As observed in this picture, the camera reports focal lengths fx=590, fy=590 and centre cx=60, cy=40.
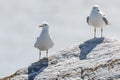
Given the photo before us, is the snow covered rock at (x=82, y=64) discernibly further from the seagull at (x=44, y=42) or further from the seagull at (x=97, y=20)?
the seagull at (x=97, y=20)

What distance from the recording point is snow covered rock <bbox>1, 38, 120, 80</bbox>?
4159 centimetres

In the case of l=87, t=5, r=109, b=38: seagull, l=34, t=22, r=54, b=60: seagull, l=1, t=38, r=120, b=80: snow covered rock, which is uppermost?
l=87, t=5, r=109, b=38: seagull

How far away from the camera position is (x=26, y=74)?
45.3 m

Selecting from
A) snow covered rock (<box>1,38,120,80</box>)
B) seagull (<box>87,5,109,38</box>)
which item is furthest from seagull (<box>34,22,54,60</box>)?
seagull (<box>87,5,109,38</box>)

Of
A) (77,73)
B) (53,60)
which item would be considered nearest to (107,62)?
(77,73)

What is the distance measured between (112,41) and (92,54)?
9.12ft

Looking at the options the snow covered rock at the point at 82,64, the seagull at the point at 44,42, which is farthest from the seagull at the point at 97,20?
the seagull at the point at 44,42

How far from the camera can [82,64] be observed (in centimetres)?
4353

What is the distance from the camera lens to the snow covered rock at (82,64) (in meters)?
41.6

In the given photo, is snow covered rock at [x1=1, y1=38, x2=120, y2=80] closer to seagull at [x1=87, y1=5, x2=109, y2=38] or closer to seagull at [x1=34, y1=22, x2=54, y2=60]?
seagull at [x1=34, y1=22, x2=54, y2=60]

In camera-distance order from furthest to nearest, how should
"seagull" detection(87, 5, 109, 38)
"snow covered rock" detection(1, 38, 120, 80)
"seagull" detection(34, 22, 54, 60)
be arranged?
"seagull" detection(87, 5, 109, 38)
"seagull" detection(34, 22, 54, 60)
"snow covered rock" detection(1, 38, 120, 80)

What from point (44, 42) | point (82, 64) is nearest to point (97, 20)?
point (44, 42)

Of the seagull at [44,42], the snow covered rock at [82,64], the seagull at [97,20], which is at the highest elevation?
the seagull at [97,20]

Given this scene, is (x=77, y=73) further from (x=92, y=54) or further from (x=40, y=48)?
(x=40, y=48)
